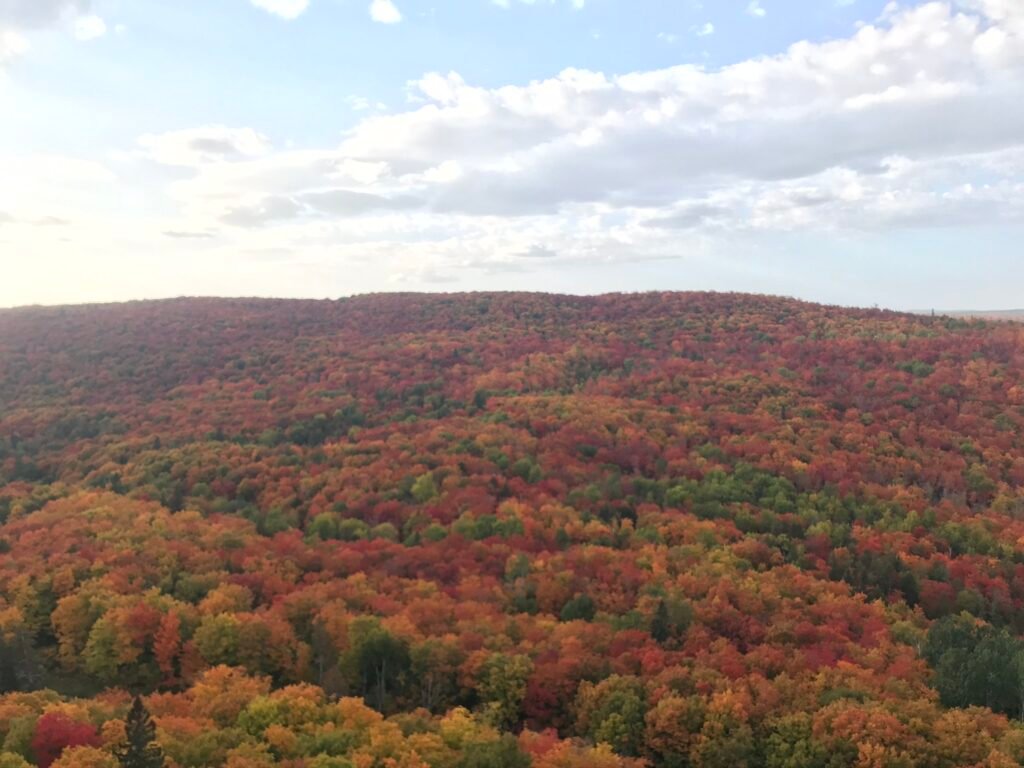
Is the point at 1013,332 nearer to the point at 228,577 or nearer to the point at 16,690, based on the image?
the point at 228,577

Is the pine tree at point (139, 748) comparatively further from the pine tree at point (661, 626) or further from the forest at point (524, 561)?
the pine tree at point (661, 626)

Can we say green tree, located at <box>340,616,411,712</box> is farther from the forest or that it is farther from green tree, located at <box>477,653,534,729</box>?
green tree, located at <box>477,653,534,729</box>

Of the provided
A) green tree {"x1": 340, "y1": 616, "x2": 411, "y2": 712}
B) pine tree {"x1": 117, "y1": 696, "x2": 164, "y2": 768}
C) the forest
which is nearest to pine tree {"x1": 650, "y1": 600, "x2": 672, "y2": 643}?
the forest

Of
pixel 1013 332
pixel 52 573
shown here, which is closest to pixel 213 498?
pixel 52 573

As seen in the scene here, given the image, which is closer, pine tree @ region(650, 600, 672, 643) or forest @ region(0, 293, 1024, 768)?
forest @ region(0, 293, 1024, 768)

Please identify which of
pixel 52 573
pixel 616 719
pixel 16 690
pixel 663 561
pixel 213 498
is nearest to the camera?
pixel 616 719

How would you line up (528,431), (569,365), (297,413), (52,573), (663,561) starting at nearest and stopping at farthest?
(52,573), (663,561), (528,431), (297,413), (569,365)

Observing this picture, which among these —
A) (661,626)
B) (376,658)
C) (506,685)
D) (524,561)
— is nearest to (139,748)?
(376,658)

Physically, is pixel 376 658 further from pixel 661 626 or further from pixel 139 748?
pixel 139 748

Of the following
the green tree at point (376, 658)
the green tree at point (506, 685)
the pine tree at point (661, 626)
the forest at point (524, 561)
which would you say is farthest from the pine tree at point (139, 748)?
the pine tree at point (661, 626)
